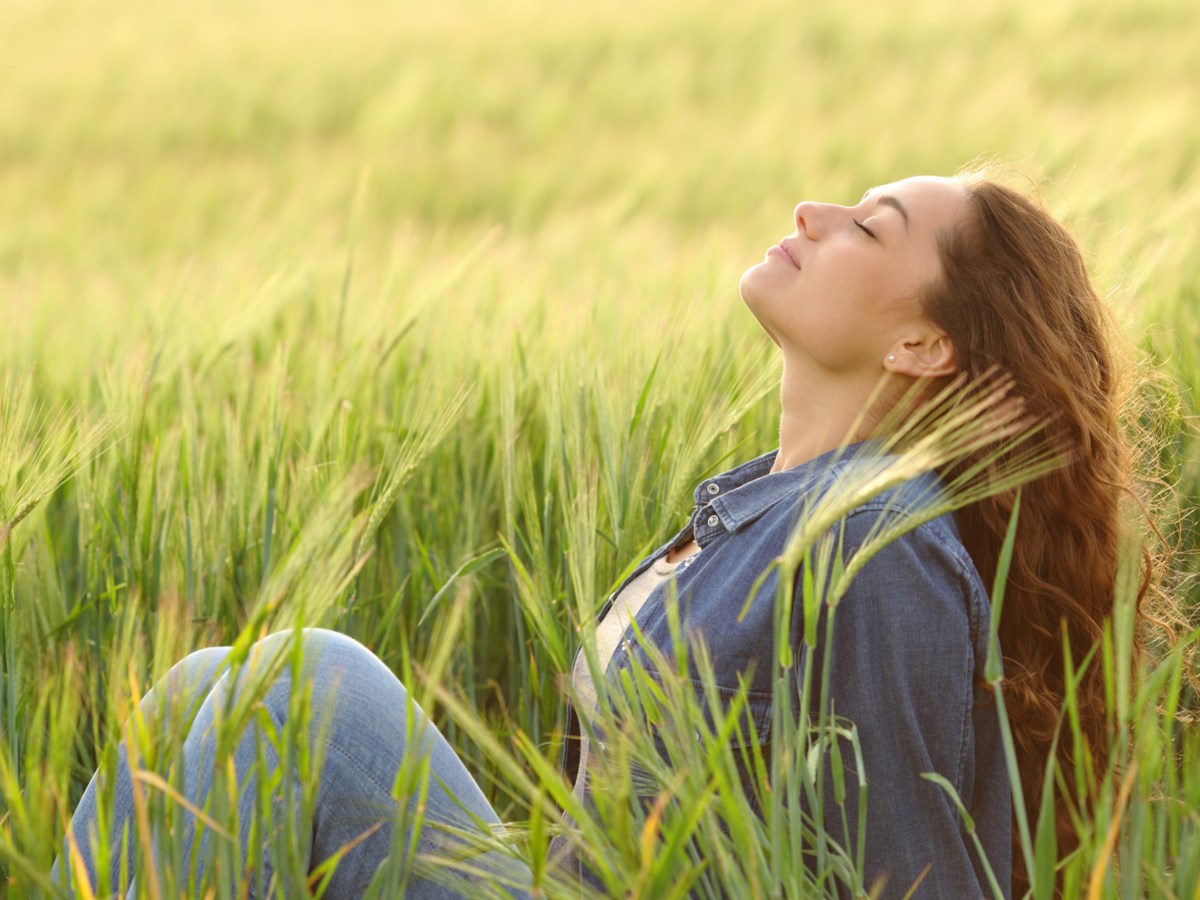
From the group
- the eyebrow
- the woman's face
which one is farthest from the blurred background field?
the eyebrow

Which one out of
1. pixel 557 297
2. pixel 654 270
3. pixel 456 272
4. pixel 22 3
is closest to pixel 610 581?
pixel 456 272

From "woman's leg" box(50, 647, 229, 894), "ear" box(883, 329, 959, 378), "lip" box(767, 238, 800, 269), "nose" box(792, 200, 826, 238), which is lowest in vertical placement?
"woman's leg" box(50, 647, 229, 894)

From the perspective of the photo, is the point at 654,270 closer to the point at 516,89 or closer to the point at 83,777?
the point at 83,777

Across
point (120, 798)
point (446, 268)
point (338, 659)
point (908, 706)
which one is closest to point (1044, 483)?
point (908, 706)

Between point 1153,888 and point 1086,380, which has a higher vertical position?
point 1086,380

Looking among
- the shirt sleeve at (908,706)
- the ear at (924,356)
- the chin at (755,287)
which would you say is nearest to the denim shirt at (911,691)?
the shirt sleeve at (908,706)

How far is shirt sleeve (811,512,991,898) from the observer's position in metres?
0.83

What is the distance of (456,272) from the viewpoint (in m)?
1.61

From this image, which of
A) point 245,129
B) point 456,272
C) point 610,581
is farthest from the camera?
point 245,129

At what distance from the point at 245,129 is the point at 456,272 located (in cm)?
436

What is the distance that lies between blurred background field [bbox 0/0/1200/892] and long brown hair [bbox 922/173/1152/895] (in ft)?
0.75

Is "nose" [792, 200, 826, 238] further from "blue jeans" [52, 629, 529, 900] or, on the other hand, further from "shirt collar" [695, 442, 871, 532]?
"blue jeans" [52, 629, 529, 900]

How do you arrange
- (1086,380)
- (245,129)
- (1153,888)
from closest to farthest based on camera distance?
(1153,888) < (1086,380) < (245,129)

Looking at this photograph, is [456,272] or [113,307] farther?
[113,307]
